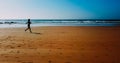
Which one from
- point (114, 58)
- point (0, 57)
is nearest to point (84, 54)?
point (114, 58)

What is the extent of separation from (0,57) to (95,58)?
4.14 metres

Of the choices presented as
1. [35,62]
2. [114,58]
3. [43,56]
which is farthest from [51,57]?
[114,58]

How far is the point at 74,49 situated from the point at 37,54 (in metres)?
2.22

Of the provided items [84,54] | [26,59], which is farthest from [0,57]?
[84,54]

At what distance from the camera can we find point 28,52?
1098cm

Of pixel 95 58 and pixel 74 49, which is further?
pixel 74 49

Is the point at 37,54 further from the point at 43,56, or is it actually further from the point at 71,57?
the point at 71,57

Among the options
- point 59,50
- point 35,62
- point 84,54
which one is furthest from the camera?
point 59,50

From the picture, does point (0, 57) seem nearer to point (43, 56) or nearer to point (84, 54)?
point (43, 56)

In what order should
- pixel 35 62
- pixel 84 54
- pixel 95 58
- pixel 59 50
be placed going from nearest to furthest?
1. pixel 35 62
2. pixel 95 58
3. pixel 84 54
4. pixel 59 50

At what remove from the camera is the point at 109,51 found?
11031mm

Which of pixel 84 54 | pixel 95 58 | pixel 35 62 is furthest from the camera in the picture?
pixel 84 54

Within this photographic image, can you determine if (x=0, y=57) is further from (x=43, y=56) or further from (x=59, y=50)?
(x=59, y=50)

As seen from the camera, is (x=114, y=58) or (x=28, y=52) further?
(x=28, y=52)
